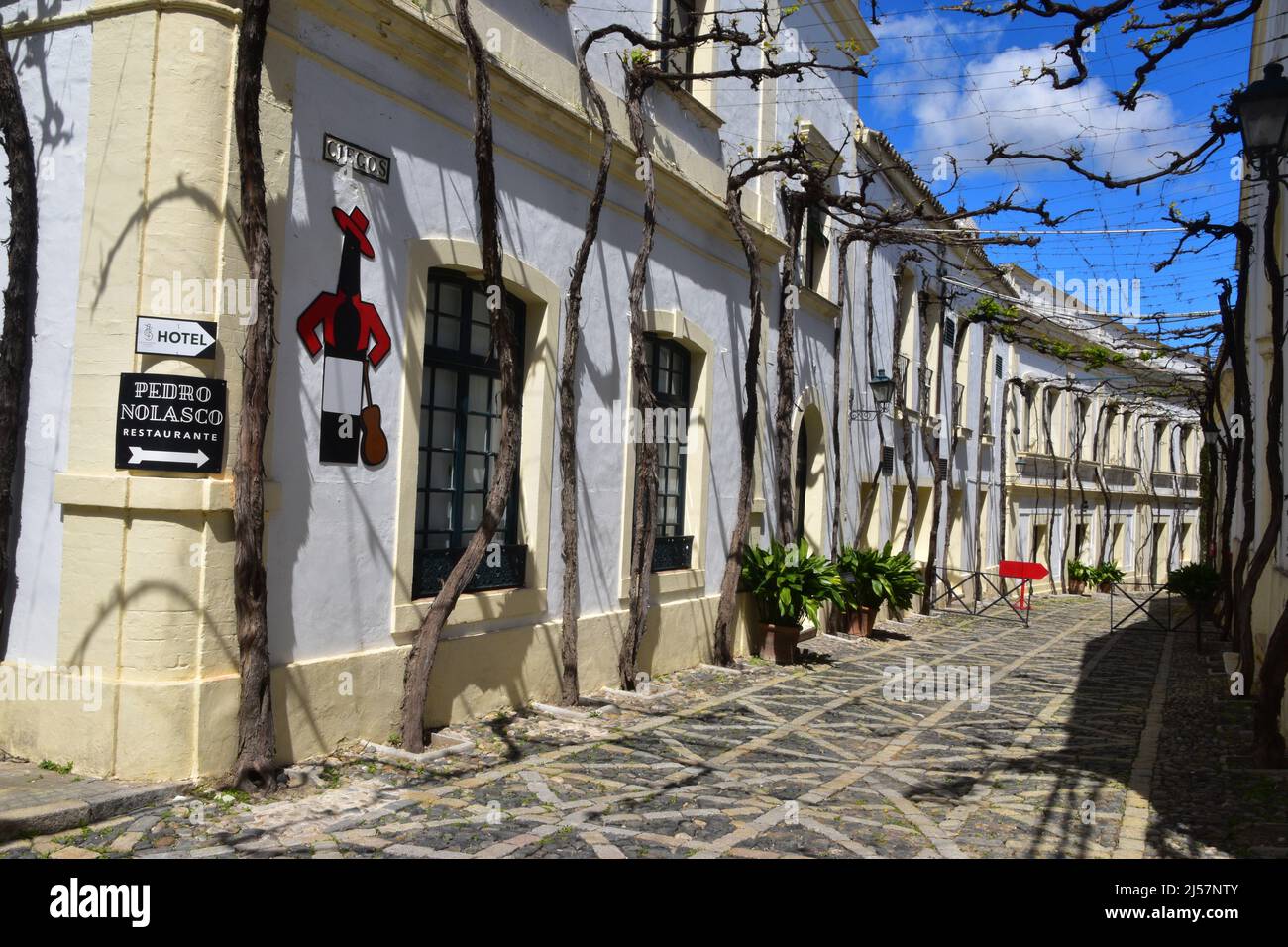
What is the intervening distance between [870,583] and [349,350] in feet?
32.0

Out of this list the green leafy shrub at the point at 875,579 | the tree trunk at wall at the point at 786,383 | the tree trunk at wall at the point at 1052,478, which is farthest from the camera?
the tree trunk at wall at the point at 1052,478

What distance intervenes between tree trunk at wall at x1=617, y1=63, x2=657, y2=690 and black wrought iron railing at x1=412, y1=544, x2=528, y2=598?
4.86ft

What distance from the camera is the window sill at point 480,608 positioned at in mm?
7035

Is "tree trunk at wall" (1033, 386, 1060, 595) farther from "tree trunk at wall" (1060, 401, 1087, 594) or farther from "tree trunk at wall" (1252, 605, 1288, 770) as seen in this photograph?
"tree trunk at wall" (1252, 605, 1288, 770)

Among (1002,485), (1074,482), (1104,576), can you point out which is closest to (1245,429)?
(1002,485)

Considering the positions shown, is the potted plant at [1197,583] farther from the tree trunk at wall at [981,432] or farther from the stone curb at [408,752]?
the stone curb at [408,752]

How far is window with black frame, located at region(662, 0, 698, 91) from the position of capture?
34.6 ft

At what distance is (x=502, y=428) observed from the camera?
7438 mm

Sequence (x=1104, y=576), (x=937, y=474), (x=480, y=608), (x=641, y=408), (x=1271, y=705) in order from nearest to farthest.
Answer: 1. (x=1271, y=705)
2. (x=480, y=608)
3. (x=641, y=408)
4. (x=937, y=474)
5. (x=1104, y=576)

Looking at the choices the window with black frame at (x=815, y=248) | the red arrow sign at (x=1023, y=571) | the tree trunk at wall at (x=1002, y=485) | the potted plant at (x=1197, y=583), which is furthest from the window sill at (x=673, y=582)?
the tree trunk at wall at (x=1002, y=485)

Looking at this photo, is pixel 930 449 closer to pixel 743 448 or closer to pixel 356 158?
pixel 743 448

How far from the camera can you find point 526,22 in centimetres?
845

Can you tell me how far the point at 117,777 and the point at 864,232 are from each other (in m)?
12.8

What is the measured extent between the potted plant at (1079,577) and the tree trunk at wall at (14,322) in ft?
93.2
